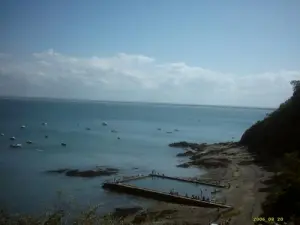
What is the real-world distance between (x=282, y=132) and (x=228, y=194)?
85.8 ft

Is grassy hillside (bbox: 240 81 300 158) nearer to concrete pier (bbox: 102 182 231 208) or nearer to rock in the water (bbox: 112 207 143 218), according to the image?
concrete pier (bbox: 102 182 231 208)

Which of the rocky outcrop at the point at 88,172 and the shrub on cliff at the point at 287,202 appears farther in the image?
the rocky outcrop at the point at 88,172

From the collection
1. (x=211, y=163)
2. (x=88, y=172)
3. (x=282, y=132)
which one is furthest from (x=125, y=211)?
(x=282, y=132)

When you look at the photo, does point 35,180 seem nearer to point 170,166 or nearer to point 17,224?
point 170,166

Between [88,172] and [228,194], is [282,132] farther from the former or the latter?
[88,172]

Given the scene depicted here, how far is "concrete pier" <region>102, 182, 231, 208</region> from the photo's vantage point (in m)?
37.0

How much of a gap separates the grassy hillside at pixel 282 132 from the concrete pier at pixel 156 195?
2447 centimetres

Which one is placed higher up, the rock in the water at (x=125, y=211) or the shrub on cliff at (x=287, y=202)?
the shrub on cliff at (x=287, y=202)

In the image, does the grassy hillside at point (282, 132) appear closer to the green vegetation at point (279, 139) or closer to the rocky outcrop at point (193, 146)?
the green vegetation at point (279, 139)

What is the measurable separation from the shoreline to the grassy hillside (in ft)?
11.3

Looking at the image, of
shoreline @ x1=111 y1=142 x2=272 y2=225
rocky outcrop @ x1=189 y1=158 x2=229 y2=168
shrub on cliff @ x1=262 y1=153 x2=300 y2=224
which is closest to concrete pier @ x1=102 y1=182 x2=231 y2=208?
shoreline @ x1=111 y1=142 x2=272 y2=225

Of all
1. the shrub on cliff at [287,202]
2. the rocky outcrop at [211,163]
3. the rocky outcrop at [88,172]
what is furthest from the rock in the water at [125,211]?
the rocky outcrop at [211,163]

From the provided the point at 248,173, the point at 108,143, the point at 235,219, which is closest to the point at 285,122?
the point at 248,173

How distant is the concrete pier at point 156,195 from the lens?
37031mm
